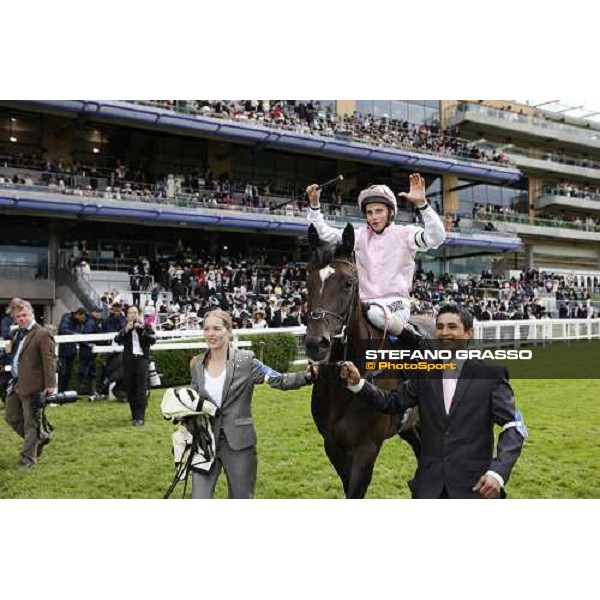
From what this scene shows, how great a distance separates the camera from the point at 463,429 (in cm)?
315

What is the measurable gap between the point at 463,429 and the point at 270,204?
2.58m

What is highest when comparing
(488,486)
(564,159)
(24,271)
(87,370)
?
(564,159)

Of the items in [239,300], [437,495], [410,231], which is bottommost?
[437,495]

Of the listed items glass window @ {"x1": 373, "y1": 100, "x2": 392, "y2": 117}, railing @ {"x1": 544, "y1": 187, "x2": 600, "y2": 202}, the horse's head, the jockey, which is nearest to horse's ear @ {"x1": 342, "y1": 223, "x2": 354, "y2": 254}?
the horse's head

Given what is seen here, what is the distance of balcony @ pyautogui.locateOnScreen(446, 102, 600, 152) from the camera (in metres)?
5.29

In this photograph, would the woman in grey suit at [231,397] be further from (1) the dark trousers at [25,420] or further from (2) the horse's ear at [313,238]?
(1) the dark trousers at [25,420]

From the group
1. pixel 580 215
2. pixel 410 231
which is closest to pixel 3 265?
pixel 410 231

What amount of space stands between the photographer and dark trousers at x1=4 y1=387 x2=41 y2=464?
717 mm

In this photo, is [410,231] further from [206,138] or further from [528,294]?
[206,138]

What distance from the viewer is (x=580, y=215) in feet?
19.0

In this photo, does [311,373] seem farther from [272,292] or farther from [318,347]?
[272,292]

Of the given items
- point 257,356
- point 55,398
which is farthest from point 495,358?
point 55,398

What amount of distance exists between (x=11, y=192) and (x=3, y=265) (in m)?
1.50

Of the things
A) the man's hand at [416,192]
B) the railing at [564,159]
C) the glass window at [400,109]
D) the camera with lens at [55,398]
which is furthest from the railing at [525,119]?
the camera with lens at [55,398]
